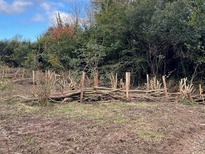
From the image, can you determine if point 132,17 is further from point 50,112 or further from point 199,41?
point 50,112

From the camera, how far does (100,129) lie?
19.9ft

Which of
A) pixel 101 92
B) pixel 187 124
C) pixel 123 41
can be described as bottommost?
pixel 187 124

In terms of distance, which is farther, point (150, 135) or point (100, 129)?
point (100, 129)

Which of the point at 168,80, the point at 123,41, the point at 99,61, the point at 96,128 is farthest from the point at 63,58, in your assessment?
the point at 96,128

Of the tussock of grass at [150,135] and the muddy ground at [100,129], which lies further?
the tussock of grass at [150,135]

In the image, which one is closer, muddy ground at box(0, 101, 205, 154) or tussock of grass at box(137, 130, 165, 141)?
muddy ground at box(0, 101, 205, 154)

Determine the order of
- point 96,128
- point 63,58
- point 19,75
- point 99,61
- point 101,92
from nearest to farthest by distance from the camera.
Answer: point 96,128, point 101,92, point 99,61, point 63,58, point 19,75

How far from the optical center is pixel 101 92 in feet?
32.3

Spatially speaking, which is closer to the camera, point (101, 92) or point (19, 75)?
point (101, 92)

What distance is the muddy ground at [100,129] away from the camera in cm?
502

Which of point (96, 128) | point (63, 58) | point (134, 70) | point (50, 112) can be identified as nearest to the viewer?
point (96, 128)

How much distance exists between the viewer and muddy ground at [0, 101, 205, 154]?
197 inches

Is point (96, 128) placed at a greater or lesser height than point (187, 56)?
lesser

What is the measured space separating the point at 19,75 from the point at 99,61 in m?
6.55
